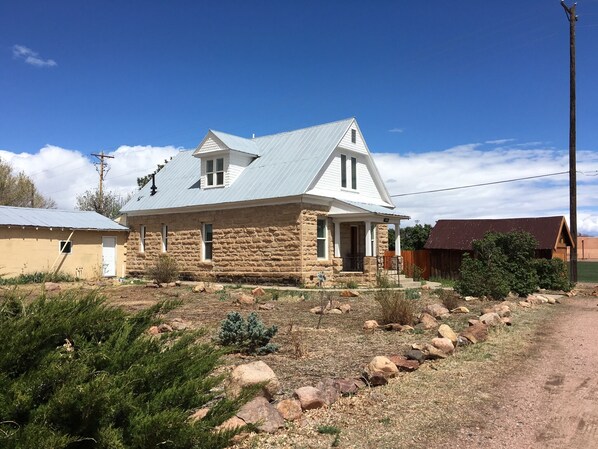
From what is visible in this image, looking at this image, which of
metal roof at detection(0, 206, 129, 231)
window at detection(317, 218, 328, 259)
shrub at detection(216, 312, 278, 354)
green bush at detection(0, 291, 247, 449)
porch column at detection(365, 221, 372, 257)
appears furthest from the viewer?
metal roof at detection(0, 206, 129, 231)

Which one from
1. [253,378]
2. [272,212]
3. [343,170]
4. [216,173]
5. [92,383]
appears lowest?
[253,378]

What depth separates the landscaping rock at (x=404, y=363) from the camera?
743 centimetres

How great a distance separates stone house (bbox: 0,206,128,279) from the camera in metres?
23.1

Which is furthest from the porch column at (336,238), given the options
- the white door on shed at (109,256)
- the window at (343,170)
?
the white door on shed at (109,256)

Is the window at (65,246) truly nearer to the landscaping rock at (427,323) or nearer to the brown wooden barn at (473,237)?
the brown wooden barn at (473,237)

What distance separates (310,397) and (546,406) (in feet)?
9.21

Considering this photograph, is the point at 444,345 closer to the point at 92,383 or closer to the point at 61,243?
the point at 92,383

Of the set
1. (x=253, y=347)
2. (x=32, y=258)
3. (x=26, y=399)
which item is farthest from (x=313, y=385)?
(x=32, y=258)

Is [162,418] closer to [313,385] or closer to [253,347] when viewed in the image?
[313,385]

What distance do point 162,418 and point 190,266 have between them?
22.7 m

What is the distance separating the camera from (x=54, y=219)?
25344mm

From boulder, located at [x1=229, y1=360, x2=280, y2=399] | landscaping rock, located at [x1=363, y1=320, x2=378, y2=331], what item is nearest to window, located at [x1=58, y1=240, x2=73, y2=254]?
landscaping rock, located at [x1=363, y1=320, x2=378, y2=331]

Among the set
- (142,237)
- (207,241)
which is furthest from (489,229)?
(142,237)

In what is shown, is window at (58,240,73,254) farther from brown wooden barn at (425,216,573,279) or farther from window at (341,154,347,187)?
brown wooden barn at (425,216,573,279)
